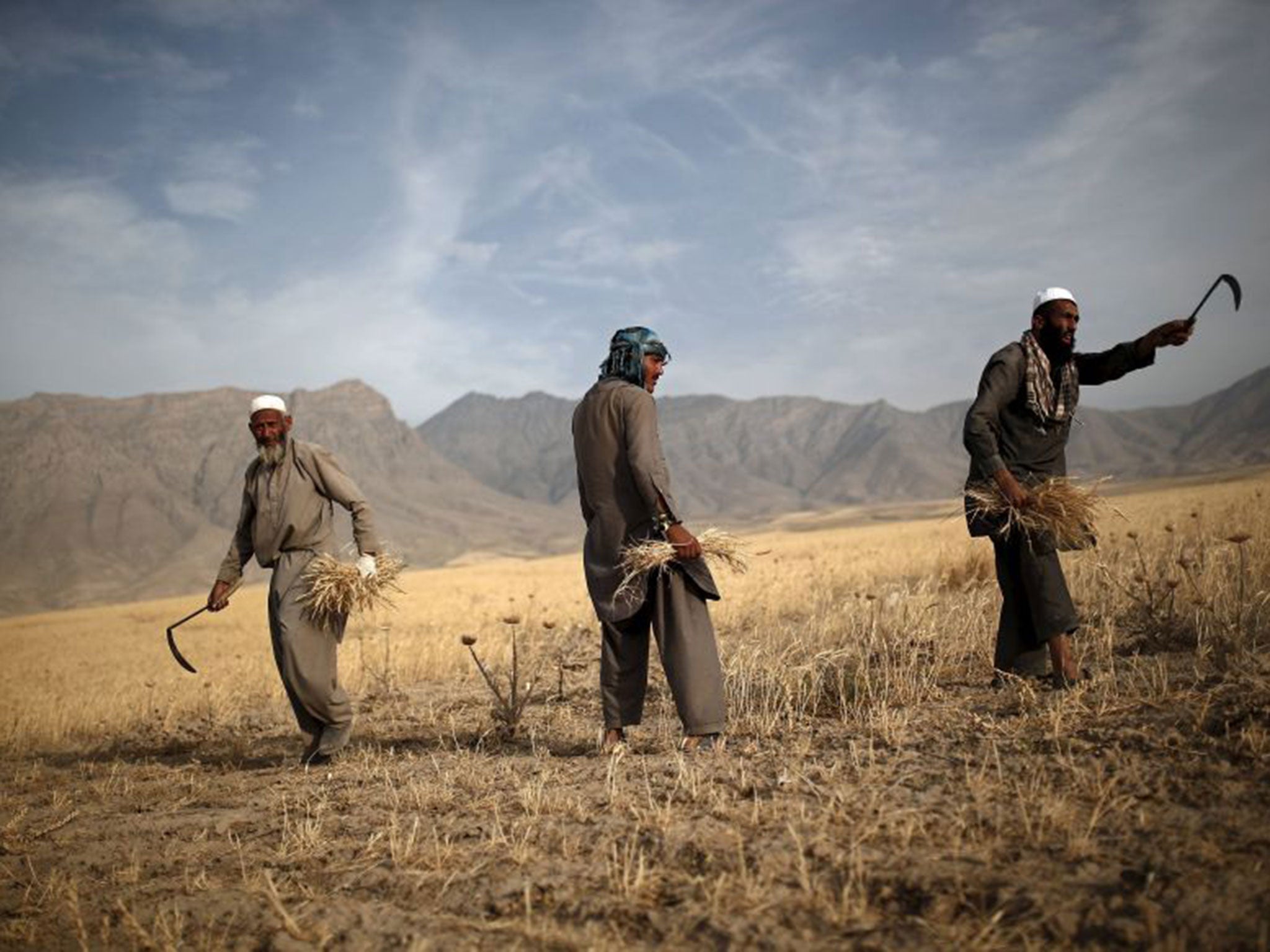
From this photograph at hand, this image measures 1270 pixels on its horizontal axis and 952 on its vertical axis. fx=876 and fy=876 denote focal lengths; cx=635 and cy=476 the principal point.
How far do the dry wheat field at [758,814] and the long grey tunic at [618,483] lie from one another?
0.90 m

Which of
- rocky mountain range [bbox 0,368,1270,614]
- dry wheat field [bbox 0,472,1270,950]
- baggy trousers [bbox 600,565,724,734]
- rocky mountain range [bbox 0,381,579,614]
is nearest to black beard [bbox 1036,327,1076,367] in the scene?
dry wheat field [bbox 0,472,1270,950]

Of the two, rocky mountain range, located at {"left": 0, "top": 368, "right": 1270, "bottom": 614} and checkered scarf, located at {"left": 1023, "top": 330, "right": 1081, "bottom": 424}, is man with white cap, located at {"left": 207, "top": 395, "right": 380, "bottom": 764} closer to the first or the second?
checkered scarf, located at {"left": 1023, "top": 330, "right": 1081, "bottom": 424}

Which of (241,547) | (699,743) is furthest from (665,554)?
(241,547)

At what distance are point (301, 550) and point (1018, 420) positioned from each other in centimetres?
465

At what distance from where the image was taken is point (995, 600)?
802cm

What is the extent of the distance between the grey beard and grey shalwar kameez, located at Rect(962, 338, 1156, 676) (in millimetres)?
4398

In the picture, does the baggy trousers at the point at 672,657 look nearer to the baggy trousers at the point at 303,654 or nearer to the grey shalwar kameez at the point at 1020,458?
the grey shalwar kameez at the point at 1020,458

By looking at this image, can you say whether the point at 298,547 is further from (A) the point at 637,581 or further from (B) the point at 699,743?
(B) the point at 699,743

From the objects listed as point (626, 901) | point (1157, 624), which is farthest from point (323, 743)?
point (1157, 624)

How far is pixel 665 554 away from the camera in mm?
4602

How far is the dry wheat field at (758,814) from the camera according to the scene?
8.38 ft

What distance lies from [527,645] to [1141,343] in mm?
7122

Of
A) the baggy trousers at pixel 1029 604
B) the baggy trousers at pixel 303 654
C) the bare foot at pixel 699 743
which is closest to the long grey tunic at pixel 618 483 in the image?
the bare foot at pixel 699 743

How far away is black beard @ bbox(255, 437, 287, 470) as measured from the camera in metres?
5.97
